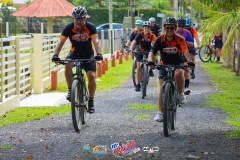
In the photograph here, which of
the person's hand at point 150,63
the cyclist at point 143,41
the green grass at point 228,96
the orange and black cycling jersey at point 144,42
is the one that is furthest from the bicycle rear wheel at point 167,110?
the orange and black cycling jersey at point 144,42

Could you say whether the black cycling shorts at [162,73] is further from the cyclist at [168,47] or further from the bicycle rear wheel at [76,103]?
the bicycle rear wheel at [76,103]

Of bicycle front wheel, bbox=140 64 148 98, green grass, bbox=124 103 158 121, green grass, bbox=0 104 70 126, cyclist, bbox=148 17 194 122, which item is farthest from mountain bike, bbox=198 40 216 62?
cyclist, bbox=148 17 194 122

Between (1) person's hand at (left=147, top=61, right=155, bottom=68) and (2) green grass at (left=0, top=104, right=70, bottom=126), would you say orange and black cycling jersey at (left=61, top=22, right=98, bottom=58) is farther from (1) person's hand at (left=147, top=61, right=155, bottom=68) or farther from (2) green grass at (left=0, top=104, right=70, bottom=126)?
(2) green grass at (left=0, top=104, right=70, bottom=126)

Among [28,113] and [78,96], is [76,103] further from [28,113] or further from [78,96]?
[28,113]

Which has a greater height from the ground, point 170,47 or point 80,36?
point 80,36

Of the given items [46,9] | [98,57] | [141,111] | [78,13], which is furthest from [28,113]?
[46,9]

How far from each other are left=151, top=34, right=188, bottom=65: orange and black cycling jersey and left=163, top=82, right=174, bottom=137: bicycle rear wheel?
0.75 meters

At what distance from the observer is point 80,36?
37.3ft

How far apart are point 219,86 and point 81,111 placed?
1049 cm

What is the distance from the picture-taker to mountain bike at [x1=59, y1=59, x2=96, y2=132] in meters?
10.8

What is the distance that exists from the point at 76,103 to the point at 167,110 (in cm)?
149

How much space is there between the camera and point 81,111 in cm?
1145

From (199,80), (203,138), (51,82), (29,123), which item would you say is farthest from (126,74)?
(203,138)

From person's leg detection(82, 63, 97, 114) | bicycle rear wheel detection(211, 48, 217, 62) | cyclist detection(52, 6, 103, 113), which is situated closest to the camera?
cyclist detection(52, 6, 103, 113)
